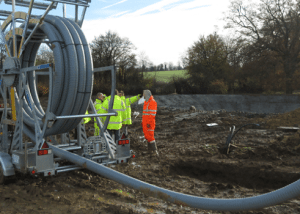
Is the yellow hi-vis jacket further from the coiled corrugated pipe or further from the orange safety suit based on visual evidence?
the coiled corrugated pipe

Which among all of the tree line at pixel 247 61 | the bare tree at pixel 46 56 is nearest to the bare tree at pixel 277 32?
the tree line at pixel 247 61

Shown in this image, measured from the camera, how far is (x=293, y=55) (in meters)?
30.1

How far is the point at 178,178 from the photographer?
6250mm

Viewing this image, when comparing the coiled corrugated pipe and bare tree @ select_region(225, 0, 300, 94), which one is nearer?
the coiled corrugated pipe

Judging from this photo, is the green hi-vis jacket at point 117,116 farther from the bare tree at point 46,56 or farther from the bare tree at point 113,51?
the bare tree at point 113,51

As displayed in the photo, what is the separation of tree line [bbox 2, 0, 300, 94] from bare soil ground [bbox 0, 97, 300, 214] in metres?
20.0

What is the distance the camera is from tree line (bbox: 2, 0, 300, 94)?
97.8 ft

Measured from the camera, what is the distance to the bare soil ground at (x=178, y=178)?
4445 millimetres

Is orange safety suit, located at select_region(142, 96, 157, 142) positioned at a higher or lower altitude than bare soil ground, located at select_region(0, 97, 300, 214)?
higher

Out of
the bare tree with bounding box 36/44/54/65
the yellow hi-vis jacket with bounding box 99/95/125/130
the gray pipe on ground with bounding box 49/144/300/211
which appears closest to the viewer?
the gray pipe on ground with bounding box 49/144/300/211

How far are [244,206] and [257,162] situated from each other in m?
4.67

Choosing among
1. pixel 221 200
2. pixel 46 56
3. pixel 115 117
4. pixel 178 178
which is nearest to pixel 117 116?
pixel 115 117

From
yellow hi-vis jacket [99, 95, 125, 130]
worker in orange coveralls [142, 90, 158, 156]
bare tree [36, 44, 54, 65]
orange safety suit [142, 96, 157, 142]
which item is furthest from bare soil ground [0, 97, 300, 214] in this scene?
bare tree [36, 44, 54, 65]

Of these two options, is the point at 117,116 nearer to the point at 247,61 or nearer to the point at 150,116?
the point at 150,116
